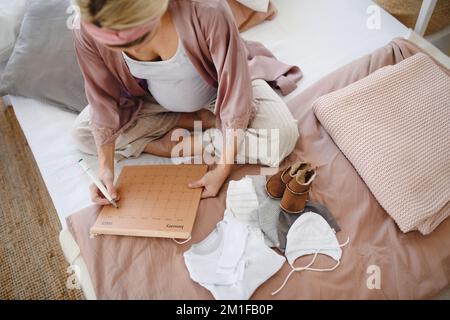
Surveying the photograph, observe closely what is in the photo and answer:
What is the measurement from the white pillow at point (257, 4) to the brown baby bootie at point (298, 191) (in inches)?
29.1

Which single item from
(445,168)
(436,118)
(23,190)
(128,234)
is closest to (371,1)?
(436,118)

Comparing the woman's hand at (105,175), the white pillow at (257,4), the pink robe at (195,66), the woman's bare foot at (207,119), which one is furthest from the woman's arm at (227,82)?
the white pillow at (257,4)

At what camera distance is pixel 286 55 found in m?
1.31

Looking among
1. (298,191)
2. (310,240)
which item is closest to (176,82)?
(298,191)

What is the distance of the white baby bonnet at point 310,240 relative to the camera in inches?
33.6

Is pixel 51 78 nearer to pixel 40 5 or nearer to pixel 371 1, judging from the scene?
pixel 40 5

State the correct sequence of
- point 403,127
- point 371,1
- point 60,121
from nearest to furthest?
point 403,127, point 60,121, point 371,1

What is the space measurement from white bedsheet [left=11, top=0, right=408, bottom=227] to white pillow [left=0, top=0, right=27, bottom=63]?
185 millimetres

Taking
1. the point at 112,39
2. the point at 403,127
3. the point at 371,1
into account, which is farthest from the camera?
the point at 371,1

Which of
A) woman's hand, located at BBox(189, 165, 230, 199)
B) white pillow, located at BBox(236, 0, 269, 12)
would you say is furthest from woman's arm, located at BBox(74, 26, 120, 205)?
white pillow, located at BBox(236, 0, 269, 12)

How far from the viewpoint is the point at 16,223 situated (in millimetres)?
1327

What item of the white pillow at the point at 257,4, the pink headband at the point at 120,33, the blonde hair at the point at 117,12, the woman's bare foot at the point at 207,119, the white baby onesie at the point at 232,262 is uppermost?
the blonde hair at the point at 117,12

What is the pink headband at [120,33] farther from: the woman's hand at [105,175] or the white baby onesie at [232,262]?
the white baby onesie at [232,262]

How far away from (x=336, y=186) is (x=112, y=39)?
0.65 meters
